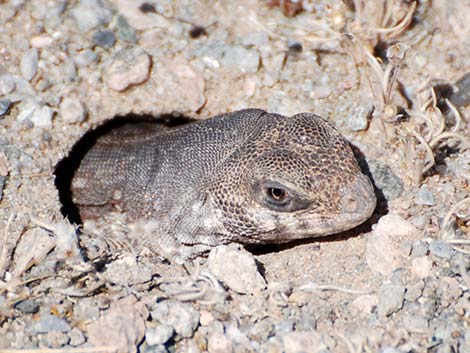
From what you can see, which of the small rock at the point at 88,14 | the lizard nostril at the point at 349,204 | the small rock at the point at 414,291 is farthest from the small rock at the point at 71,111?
the small rock at the point at 414,291

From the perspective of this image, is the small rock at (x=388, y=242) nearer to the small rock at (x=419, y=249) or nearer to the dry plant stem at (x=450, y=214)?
the small rock at (x=419, y=249)

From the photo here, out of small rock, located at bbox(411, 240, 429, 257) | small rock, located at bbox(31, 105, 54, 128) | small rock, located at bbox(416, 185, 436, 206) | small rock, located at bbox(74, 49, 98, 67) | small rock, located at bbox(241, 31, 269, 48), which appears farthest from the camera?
small rock, located at bbox(241, 31, 269, 48)

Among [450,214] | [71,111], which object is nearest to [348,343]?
[450,214]

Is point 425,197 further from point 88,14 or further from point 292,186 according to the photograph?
point 88,14

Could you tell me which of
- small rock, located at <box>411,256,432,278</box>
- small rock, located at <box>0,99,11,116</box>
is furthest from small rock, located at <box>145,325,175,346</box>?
small rock, located at <box>0,99,11,116</box>

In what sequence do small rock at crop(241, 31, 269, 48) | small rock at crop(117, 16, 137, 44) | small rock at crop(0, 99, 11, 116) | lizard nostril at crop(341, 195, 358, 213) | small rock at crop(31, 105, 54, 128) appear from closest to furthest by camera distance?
lizard nostril at crop(341, 195, 358, 213)
small rock at crop(0, 99, 11, 116)
small rock at crop(31, 105, 54, 128)
small rock at crop(117, 16, 137, 44)
small rock at crop(241, 31, 269, 48)

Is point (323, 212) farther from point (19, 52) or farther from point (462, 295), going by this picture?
point (19, 52)

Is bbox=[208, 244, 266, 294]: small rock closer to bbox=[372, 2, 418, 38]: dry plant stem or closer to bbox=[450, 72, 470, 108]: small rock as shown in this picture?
bbox=[372, 2, 418, 38]: dry plant stem
